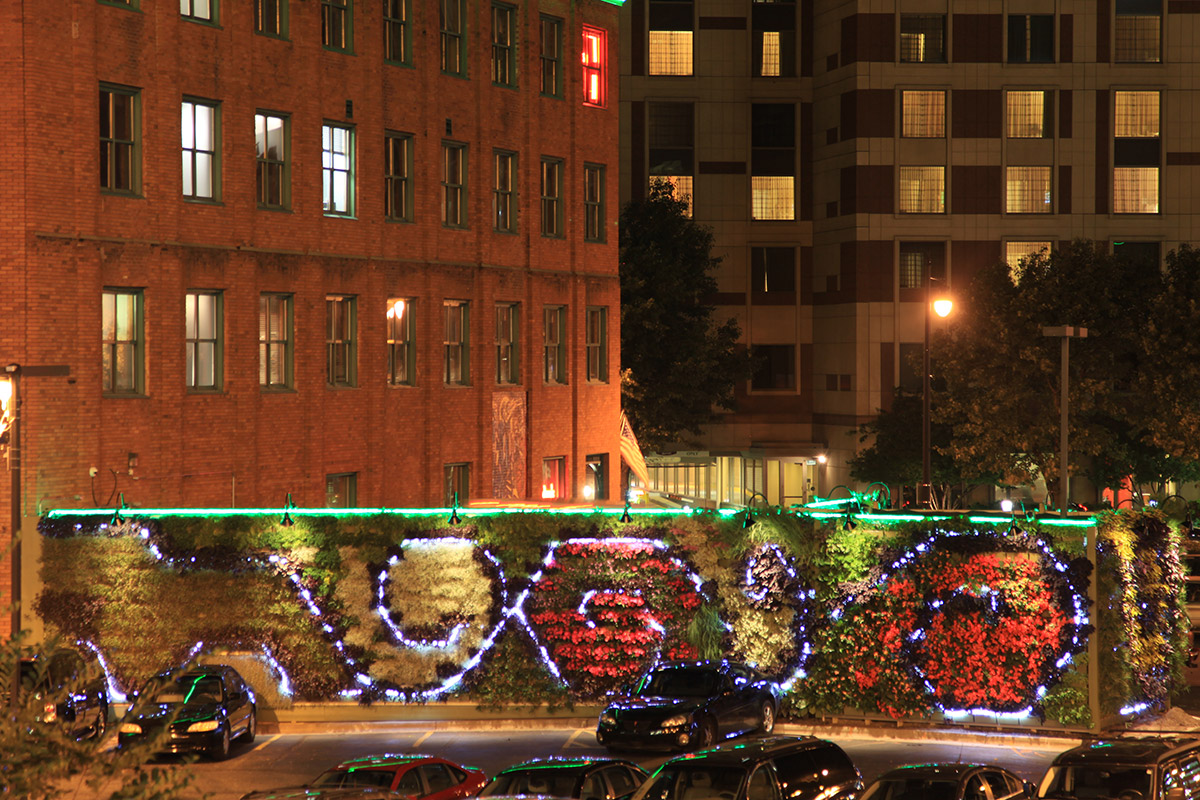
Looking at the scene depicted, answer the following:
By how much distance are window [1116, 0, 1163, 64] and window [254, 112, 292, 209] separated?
4914 centimetres

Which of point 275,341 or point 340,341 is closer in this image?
point 275,341

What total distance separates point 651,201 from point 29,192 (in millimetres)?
34603

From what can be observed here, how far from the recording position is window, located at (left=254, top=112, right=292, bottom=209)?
37062 mm

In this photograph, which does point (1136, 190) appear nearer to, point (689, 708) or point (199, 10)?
point (199, 10)

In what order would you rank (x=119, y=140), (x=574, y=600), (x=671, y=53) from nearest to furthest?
(x=574, y=600) → (x=119, y=140) → (x=671, y=53)

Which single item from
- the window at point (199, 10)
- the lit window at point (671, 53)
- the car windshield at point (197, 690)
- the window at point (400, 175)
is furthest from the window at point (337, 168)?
the lit window at point (671, 53)

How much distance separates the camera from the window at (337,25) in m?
38.7

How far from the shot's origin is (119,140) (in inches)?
1326

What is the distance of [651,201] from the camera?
6291cm

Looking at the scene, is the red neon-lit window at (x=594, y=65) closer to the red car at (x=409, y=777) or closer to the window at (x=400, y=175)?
the window at (x=400, y=175)

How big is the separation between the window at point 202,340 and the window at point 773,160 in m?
44.9

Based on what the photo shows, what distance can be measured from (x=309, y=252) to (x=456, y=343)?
6.27 metres

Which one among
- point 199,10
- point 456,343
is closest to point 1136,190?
point 456,343

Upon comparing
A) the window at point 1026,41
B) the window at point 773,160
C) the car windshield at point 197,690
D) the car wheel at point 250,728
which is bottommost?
the car wheel at point 250,728
